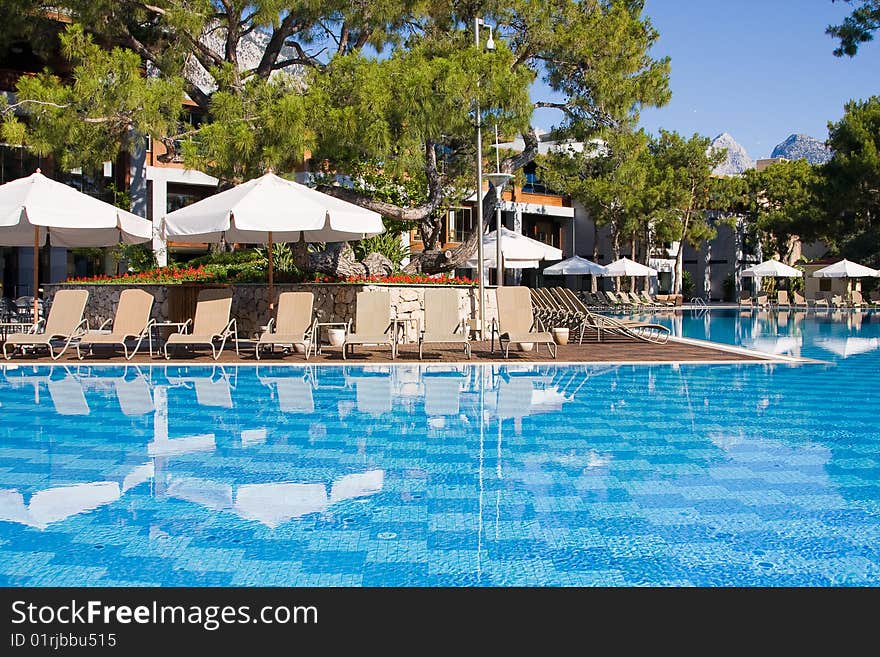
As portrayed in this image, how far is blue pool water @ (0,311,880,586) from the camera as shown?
146 inches

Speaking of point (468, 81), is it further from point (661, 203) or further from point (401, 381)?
point (661, 203)

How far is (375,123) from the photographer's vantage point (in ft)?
47.5

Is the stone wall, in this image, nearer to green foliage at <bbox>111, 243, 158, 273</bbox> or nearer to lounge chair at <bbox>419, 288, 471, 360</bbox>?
lounge chair at <bbox>419, 288, 471, 360</bbox>

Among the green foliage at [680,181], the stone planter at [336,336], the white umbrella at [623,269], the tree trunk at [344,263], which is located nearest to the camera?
the stone planter at [336,336]

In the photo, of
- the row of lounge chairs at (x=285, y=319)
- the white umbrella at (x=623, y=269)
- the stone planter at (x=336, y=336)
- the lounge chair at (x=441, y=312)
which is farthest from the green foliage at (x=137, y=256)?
the white umbrella at (x=623, y=269)

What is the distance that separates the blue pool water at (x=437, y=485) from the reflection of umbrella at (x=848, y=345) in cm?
633

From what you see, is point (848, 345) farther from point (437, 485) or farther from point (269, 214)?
point (437, 485)

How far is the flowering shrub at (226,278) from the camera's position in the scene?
1523 cm

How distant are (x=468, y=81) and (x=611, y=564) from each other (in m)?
12.3

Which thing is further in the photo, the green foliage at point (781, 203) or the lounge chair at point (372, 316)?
the green foliage at point (781, 203)

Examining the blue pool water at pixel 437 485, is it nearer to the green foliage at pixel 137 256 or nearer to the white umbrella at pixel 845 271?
the green foliage at pixel 137 256

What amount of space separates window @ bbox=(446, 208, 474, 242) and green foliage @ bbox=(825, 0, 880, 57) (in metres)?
25.0

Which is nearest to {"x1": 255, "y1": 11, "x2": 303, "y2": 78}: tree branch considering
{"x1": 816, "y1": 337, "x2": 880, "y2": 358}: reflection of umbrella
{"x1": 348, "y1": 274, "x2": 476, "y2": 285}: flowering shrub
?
{"x1": 348, "y1": 274, "x2": 476, "y2": 285}: flowering shrub

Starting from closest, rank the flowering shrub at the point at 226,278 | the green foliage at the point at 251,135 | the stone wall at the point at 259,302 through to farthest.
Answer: the green foliage at the point at 251,135 < the stone wall at the point at 259,302 < the flowering shrub at the point at 226,278
